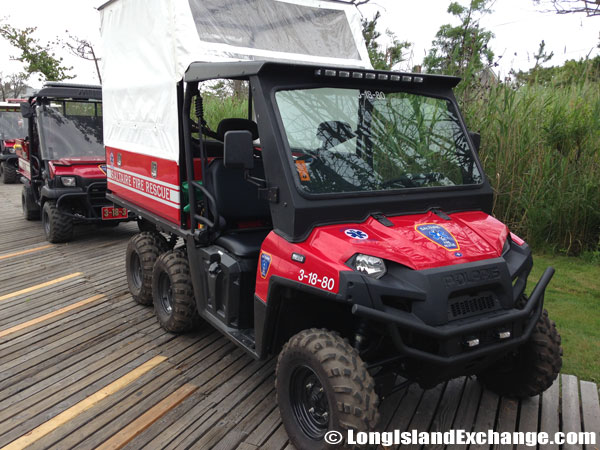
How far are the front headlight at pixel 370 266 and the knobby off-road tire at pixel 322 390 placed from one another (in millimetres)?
383

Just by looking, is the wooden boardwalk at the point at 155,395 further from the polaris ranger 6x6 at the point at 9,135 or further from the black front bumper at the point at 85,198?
the polaris ranger 6x6 at the point at 9,135

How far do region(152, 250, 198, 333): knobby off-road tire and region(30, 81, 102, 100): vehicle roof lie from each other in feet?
16.1

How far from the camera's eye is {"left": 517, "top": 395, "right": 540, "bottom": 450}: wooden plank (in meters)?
3.11

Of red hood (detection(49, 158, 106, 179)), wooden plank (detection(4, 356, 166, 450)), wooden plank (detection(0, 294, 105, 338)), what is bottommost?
wooden plank (detection(0, 294, 105, 338))

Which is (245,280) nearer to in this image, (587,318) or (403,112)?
(403,112)

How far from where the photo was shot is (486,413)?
128 inches

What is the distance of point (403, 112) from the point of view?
328 cm

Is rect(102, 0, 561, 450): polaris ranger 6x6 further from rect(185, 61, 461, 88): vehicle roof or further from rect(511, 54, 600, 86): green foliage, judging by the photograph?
rect(511, 54, 600, 86): green foliage

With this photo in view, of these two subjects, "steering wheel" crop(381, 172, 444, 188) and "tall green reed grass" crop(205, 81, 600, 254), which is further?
"tall green reed grass" crop(205, 81, 600, 254)

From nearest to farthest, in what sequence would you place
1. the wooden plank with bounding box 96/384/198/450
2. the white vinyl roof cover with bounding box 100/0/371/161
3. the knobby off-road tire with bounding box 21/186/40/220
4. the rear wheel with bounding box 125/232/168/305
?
1. the wooden plank with bounding box 96/384/198/450
2. the white vinyl roof cover with bounding box 100/0/371/161
3. the rear wheel with bounding box 125/232/168/305
4. the knobby off-road tire with bounding box 21/186/40/220

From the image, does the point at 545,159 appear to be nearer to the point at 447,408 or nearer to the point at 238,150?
the point at 447,408

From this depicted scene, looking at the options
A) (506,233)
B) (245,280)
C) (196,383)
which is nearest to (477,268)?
(506,233)

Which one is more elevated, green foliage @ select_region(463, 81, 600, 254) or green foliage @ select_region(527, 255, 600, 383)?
green foliage @ select_region(463, 81, 600, 254)

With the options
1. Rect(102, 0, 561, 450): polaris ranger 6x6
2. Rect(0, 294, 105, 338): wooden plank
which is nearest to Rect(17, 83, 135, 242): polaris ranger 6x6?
Rect(0, 294, 105, 338): wooden plank
